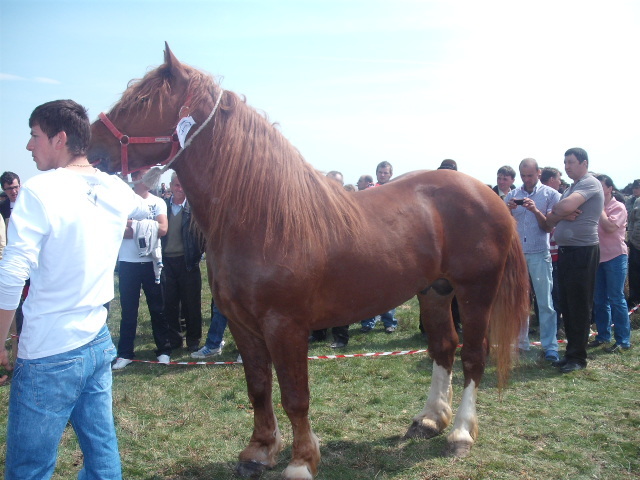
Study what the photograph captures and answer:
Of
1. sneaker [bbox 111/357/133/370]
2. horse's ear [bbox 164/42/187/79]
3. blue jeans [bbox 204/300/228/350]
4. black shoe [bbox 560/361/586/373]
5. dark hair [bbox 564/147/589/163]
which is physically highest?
horse's ear [bbox 164/42/187/79]

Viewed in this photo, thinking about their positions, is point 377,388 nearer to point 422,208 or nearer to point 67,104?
point 422,208

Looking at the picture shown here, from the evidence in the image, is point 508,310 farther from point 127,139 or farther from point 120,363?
point 120,363

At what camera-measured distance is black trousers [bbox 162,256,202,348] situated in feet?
21.1

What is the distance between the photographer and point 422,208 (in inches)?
140

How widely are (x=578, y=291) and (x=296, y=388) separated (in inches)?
145

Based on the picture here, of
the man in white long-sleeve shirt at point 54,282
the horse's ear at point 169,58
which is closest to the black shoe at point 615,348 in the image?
the horse's ear at point 169,58

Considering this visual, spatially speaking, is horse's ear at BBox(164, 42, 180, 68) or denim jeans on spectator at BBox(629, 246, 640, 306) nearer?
horse's ear at BBox(164, 42, 180, 68)

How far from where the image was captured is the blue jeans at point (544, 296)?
5781 mm

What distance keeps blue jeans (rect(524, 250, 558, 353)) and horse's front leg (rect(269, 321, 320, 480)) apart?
12.1 feet

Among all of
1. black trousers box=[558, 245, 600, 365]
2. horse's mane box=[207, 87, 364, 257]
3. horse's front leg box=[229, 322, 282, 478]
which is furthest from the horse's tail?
horse's front leg box=[229, 322, 282, 478]

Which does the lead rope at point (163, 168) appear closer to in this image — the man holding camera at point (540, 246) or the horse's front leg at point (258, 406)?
the horse's front leg at point (258, 406)

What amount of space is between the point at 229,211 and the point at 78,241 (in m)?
1.06

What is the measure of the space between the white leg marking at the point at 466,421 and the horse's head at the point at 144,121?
2.70m

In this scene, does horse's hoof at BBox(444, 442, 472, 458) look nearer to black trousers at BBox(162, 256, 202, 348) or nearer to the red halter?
the red halter
